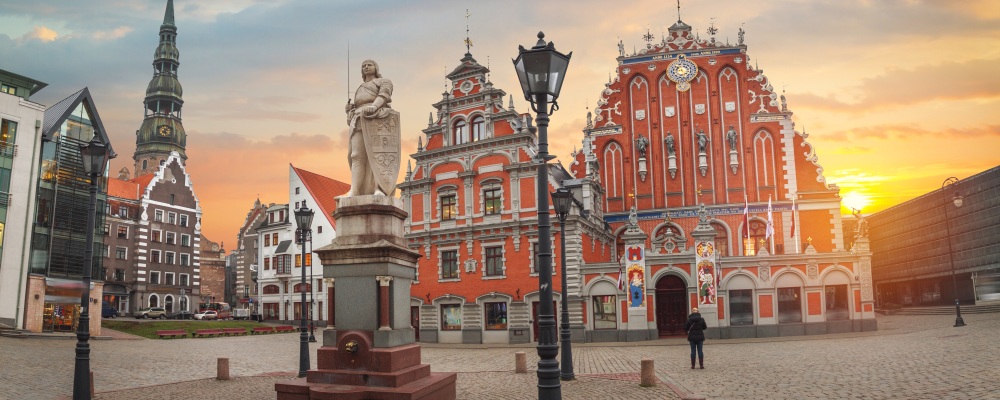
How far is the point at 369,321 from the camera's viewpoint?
12.3 metres

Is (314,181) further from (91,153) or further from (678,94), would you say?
(91,153)

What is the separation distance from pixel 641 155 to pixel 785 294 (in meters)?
13.4

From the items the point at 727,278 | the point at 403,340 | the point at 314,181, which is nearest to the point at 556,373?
the point at 403,340

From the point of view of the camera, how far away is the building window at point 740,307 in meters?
37.7

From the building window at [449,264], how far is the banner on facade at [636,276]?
10.4m

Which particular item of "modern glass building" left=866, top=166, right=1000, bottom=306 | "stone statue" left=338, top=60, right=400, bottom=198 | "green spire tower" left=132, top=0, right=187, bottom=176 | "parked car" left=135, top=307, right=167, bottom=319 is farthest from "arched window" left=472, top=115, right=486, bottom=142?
"green spire tower" left=132, top=0, right=187, bottom=176

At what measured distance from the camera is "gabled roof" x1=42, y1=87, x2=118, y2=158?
41812 millimetres

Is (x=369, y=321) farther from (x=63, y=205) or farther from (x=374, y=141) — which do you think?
(x=63, y=205)

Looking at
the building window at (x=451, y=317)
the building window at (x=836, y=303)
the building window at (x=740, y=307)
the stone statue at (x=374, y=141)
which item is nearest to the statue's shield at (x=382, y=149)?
the stone statue at (x=374, y=141)

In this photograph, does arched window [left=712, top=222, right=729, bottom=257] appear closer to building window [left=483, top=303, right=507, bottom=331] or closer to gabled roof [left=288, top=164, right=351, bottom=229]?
building window [left=483, top=303, right=507, bottom=331]

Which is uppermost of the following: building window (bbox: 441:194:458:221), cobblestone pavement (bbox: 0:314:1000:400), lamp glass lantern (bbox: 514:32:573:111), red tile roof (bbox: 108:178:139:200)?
red tile roof (bbox: 108:178:139:200)

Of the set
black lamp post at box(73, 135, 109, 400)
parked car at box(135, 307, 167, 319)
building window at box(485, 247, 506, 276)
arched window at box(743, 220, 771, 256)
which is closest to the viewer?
black lamp post at box(73, 135, 109, 400)

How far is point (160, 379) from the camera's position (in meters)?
20.1

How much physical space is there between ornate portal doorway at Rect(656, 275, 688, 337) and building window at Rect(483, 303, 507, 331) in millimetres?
8541
